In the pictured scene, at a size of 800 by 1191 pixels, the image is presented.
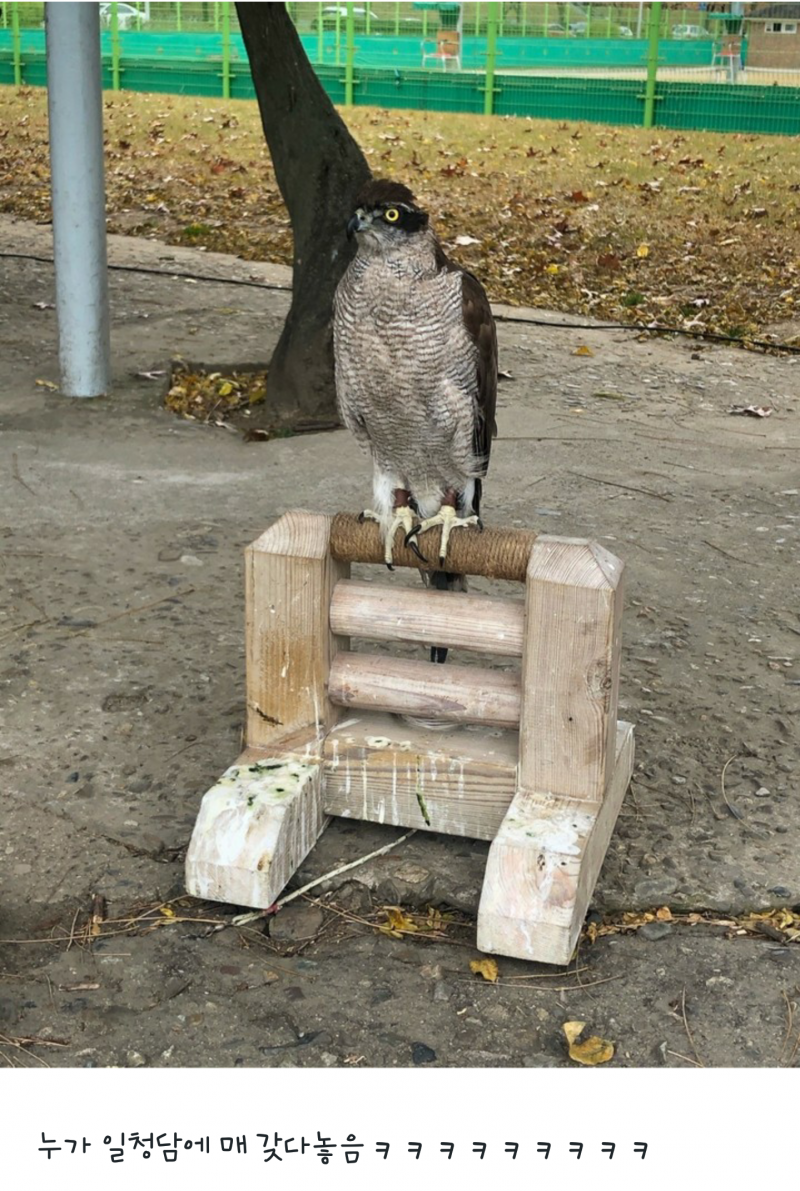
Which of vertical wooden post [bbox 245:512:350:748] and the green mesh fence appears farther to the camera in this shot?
the green mesh fence

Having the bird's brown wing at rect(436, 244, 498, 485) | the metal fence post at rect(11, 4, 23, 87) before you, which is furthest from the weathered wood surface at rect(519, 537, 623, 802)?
the metal fence post at rect(11, 4, 23, 87)

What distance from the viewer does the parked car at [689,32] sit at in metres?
17.4

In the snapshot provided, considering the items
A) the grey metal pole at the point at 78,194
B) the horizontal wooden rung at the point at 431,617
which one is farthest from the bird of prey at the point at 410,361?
the grey metal pole at the point at 78,194

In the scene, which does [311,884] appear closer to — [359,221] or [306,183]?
[359,221]

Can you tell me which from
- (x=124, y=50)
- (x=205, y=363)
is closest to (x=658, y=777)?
(x=205, y=363)

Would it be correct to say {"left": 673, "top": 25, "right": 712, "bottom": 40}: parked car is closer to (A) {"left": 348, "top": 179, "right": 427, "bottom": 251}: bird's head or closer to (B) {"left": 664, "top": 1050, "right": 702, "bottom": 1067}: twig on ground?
(A) {"left": 348, "top": 179, "right": 427, "bottom": 251}: bird's head

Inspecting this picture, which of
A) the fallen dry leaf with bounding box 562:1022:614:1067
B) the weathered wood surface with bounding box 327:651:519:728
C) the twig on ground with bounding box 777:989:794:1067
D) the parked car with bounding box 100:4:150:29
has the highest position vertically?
the parked car with bounding box 100:4:150:29

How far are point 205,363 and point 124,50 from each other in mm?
15326

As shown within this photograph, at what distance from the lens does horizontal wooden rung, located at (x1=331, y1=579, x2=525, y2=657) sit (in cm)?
318

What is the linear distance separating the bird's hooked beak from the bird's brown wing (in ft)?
0.68

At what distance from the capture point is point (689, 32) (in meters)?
17.5

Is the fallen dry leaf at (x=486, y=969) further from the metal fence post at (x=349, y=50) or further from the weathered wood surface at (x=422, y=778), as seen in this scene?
the metal fence post at (x=349, y=50)

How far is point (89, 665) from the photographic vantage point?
420 centimetres

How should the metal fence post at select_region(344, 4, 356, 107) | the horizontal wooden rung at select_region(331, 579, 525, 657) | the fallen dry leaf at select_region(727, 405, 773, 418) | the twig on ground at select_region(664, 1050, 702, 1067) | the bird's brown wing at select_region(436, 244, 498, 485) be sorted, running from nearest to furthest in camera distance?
the twig on ground at select_region(664, 1050, 702, 1067), the horizontal wooden rung at select_region(331, 579, 525, 657), the bird's brown wing at select_region(436, 244, 498, 485), the fallen dry leaf at select_region(727, 405, 773, 418), the metal fence post at select_region(344, 4, 356, 107)
